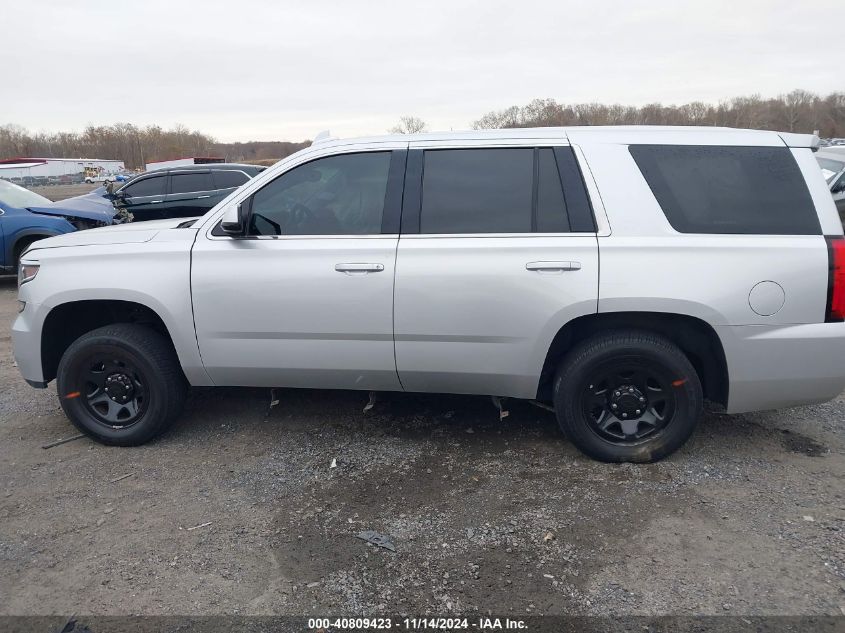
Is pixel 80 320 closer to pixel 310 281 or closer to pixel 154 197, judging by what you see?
pixel 310 281

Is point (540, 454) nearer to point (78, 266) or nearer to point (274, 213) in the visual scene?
point (274, 213)

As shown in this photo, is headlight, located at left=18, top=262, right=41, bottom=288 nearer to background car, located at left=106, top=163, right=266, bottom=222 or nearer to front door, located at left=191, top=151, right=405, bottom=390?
front door, located at left=191, top=151, right=405, bottom=390

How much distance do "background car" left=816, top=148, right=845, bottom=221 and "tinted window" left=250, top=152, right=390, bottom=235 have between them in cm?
997

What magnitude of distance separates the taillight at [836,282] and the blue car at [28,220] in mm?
9928

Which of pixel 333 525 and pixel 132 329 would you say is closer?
pixel 333 525

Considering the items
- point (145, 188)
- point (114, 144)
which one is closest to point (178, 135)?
point (114, 144)

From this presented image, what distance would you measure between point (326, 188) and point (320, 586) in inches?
91.3

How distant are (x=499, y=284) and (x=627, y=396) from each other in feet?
3.28

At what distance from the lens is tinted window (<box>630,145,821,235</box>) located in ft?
11.6

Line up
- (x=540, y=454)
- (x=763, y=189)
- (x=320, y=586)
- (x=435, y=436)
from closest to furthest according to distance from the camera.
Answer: (x=320, y=586)
(x=763, y=189)
(x=540, y=454)
(x=435, y=436)

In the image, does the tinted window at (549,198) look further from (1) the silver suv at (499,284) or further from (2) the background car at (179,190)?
(2) the background car at (179,190)

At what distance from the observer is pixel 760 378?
3.57 meters

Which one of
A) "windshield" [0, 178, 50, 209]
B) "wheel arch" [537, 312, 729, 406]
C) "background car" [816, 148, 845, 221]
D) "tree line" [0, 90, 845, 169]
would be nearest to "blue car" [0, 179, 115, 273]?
"windshield" [0, 178, 50, 209]

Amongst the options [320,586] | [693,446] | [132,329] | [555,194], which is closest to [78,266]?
[132,329]
